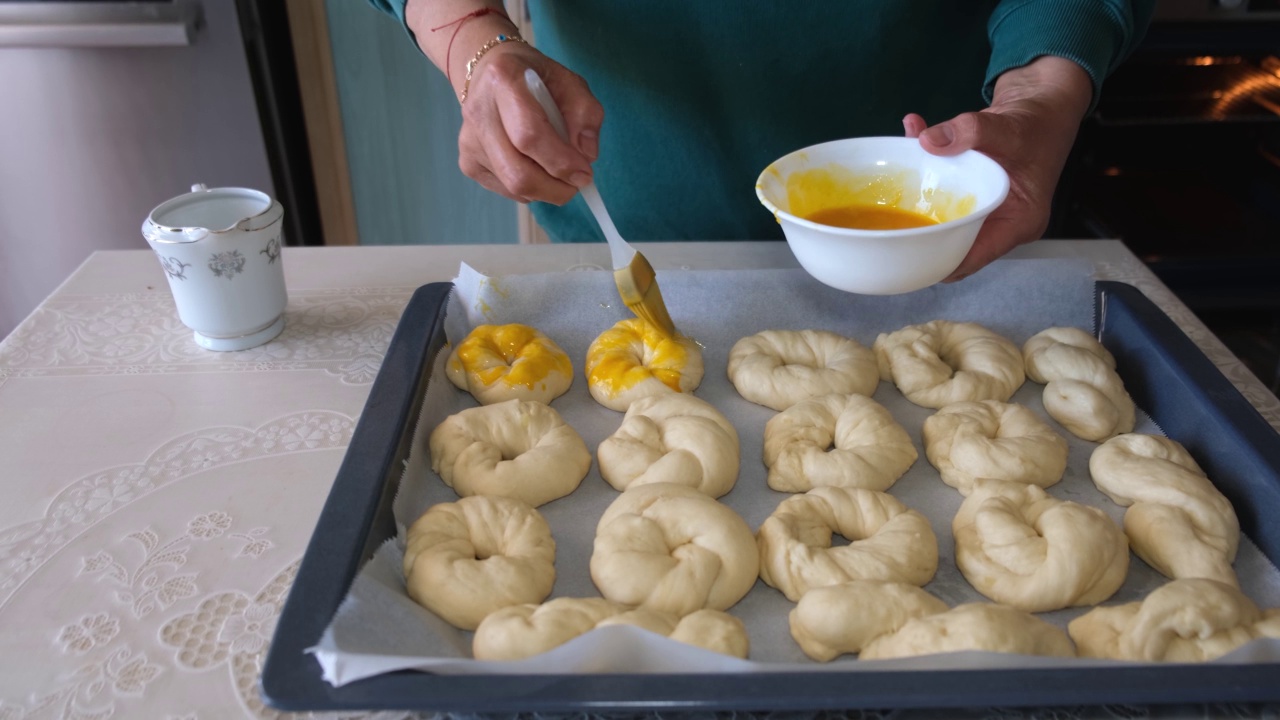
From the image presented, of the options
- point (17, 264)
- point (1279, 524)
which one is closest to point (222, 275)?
point (1279, 524)

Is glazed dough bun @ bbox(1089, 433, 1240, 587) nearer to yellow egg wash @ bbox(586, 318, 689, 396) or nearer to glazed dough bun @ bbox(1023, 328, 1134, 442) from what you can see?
glazed dough bun @ bbox(1023, 328, 1134, 442)

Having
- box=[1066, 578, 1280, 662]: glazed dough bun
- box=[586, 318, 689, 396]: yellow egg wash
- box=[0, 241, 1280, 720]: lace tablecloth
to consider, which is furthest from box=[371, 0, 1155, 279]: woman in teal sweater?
box=[1066, 578, 1280, 662]: glazed dough bun

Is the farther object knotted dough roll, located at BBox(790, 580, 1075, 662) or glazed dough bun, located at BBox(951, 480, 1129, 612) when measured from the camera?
glazed dough bun, located at BBox(951, 480, 1129, 612)

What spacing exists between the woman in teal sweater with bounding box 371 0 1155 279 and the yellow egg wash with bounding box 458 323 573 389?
0.72ft

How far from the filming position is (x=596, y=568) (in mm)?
973

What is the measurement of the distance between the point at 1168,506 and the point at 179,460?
3.94ft

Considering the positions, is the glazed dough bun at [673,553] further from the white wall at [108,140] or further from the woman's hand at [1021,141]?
the white wall at [108,140]

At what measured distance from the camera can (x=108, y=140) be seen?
2516mm

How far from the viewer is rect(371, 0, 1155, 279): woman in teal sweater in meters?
1.18

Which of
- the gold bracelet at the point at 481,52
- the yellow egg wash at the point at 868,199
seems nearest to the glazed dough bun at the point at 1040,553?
the yellow egg wash at the point at 868,199

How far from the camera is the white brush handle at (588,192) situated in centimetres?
114

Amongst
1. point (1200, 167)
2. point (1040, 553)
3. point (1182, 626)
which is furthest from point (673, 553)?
point (1200, 167)

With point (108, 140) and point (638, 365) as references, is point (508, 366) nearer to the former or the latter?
point (638, 365)

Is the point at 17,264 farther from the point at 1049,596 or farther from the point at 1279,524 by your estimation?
the point at 1279,524
